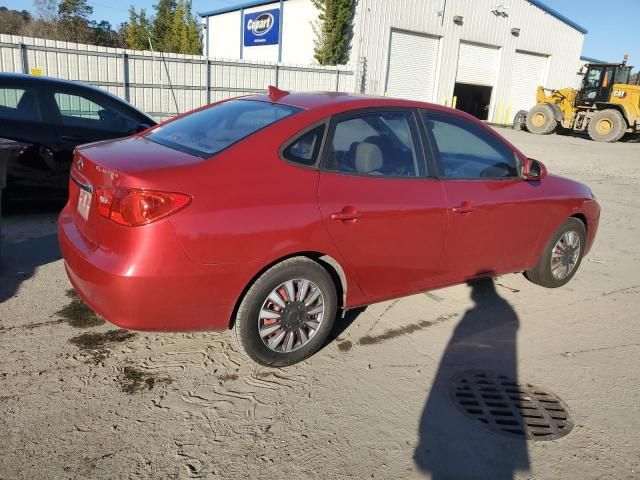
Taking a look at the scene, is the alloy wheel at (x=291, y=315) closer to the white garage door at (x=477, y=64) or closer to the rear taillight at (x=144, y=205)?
the rear taillight at (x=144, y=205)

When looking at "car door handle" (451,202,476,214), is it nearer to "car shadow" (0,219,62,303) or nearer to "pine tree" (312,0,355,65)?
"car shadow" (0,219,62,303)

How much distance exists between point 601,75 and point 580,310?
22.3 m

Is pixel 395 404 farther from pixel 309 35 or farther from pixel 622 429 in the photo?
pixel 309 35

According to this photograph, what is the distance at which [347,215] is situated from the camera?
3219 millimetres

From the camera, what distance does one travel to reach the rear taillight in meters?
2.71

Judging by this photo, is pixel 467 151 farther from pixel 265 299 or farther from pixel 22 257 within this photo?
pixel 22 257

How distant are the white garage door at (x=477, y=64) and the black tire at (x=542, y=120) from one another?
4614 millimetres

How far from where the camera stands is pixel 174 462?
247 cm

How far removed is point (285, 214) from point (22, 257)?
3.17 meters

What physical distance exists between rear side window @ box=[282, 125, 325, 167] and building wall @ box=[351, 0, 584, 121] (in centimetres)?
2274

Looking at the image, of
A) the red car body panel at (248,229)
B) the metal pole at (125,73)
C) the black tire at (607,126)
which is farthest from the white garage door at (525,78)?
the red car body panel at (248,229)

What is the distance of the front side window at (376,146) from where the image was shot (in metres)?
3.34

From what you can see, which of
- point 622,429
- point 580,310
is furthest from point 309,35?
point 622,429

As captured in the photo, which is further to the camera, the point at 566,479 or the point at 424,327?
the point at 424,327
